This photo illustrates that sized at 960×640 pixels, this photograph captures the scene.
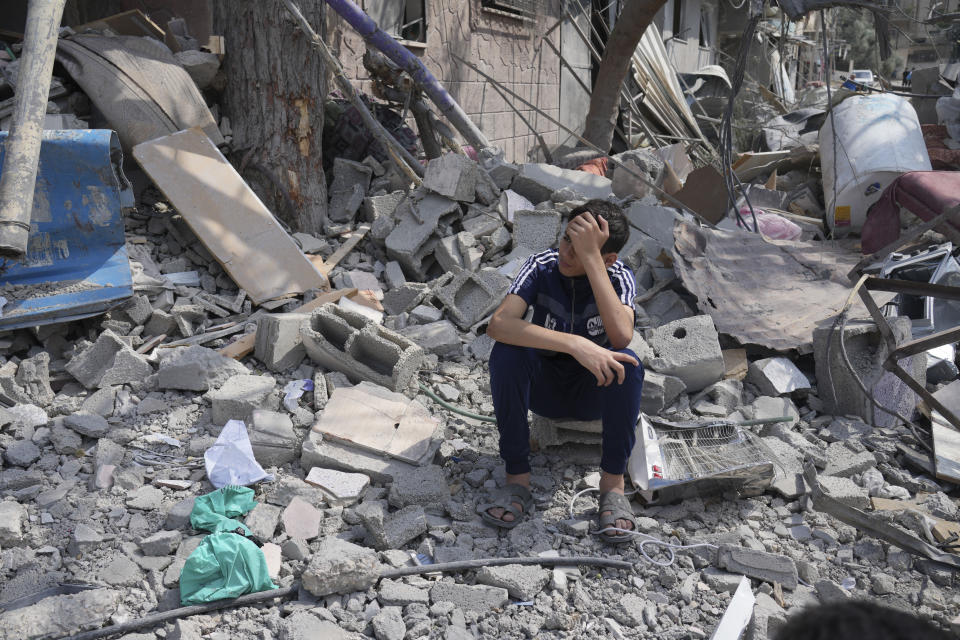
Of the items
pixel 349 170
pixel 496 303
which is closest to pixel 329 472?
pixel 496 303

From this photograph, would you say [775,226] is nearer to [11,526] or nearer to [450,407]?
[450,407]

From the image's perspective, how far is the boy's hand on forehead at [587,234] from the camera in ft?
9.27

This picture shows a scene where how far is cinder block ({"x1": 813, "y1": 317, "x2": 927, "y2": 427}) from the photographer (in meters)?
3.87

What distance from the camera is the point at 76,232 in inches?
171

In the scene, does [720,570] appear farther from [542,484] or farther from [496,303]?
[496,303]

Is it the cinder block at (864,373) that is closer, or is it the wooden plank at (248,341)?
the cinder block at (864,373)

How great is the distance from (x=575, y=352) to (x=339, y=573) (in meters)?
1.20

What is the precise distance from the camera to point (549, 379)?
10.4 ft

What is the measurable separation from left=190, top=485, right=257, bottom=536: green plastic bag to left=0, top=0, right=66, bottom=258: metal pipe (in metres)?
1.17

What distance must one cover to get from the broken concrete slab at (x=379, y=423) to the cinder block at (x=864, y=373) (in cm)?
222

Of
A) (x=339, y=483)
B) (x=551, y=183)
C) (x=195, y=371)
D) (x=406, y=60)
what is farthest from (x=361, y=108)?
(x=339, y=483)

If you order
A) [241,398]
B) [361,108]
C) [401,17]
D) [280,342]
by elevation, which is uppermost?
[401,17]

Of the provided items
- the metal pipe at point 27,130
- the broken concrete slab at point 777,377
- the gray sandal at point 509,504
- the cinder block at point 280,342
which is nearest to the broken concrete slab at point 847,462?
the broken concrete slab at point 777,377

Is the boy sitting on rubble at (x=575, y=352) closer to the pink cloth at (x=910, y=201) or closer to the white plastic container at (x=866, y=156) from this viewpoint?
the pink cloth at (x=910, y=201)
